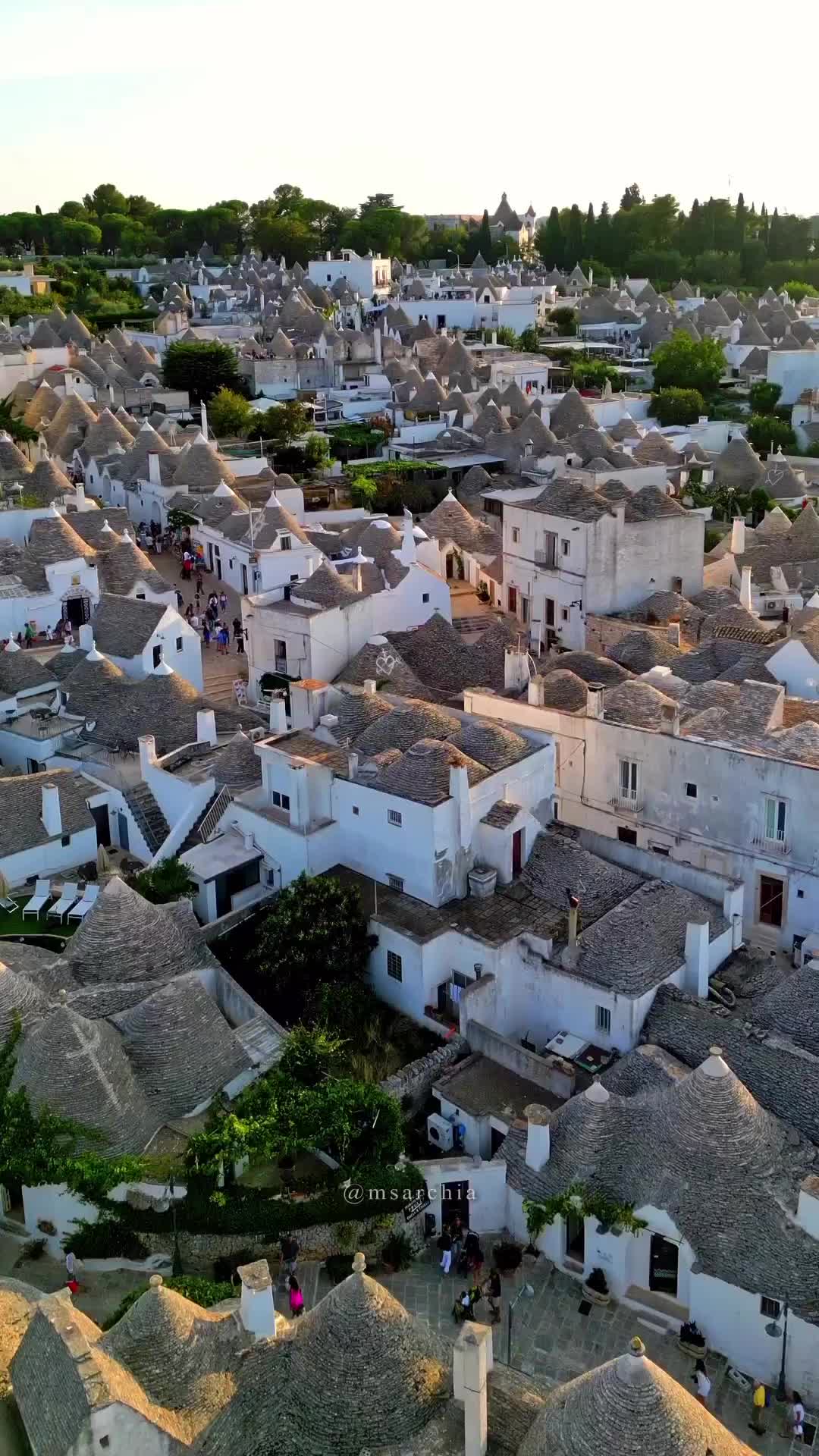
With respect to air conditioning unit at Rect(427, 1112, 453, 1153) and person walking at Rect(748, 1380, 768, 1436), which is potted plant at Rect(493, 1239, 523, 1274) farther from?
person walking at Rect(748, 1380, 768, 1436)

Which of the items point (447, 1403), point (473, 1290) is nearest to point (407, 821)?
point (473, 1290)

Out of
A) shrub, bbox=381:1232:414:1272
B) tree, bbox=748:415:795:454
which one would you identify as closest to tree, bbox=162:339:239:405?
tree, bbox=748:415:795:454

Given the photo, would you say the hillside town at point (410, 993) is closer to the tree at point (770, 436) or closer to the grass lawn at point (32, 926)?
the grass lawn at point (32, 926)

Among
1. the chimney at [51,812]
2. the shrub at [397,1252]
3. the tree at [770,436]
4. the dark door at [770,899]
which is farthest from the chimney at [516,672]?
the tree at [770,436]

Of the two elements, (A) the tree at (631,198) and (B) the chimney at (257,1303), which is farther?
(A) the tree at (631,198)

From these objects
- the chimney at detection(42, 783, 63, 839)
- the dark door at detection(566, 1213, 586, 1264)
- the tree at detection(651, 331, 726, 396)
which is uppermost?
the tree at detection(651, 331, 726, 396)

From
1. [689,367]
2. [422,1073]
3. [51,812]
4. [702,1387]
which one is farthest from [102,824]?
[689,367]

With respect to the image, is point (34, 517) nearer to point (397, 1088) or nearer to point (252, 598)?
point (252, 598)
